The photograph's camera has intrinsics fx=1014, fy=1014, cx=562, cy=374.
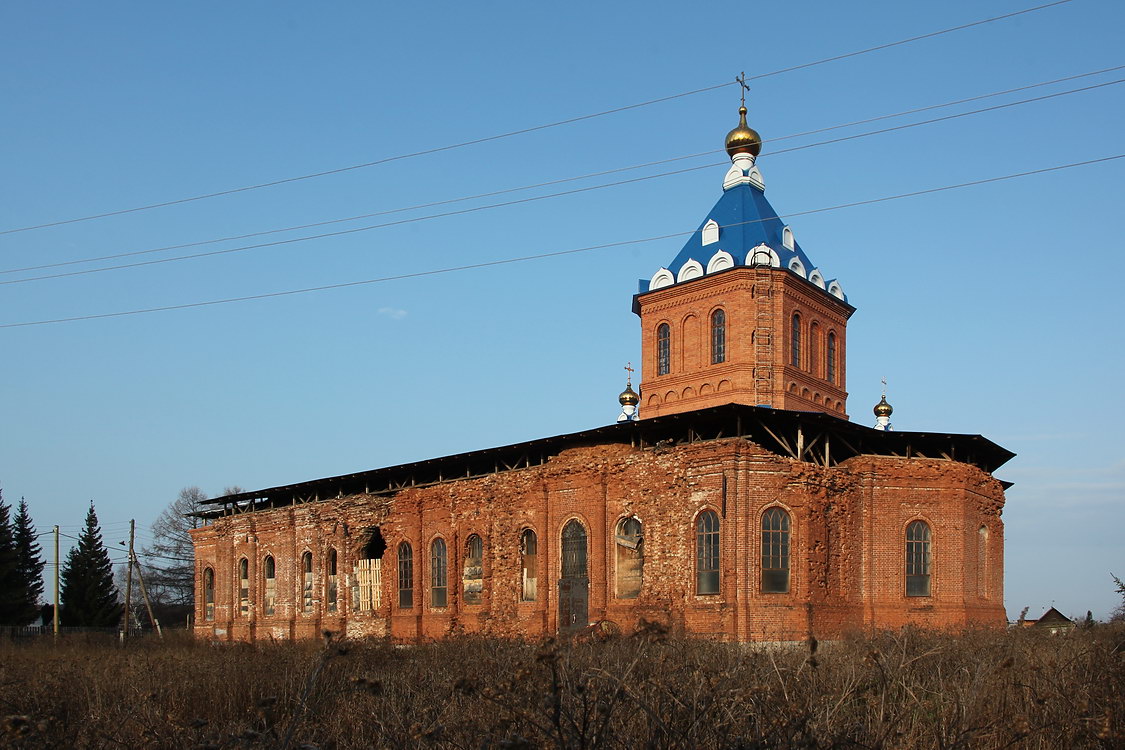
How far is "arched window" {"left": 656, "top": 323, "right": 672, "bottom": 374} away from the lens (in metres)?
35.6

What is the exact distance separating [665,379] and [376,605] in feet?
40.2

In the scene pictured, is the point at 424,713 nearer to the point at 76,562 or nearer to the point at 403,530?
the point at 403,530

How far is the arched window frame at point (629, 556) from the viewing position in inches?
997

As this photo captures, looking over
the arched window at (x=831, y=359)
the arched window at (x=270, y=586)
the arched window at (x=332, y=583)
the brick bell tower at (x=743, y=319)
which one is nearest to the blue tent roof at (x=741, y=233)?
the brick bell tower at (x=743, y=319)

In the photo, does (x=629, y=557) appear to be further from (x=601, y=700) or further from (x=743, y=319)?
(x=601, y=700)

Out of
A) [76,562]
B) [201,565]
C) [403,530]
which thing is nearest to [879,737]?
[403,530]

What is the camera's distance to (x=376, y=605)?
32.8 m

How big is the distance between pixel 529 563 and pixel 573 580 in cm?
205

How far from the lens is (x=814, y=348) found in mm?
35500

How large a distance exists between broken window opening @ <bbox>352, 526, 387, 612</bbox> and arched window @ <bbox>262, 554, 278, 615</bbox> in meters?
5.12

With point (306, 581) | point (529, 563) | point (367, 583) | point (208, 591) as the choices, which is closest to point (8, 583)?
point (208, 591)

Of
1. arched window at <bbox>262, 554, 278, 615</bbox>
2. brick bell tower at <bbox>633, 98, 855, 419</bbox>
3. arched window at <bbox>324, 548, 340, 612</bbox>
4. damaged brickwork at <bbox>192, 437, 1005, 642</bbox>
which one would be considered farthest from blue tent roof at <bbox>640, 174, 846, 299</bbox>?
arched window at <bbox>262, 554, 278, 615</bbox>

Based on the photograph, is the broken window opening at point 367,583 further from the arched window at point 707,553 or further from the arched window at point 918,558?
the arched window at point 918,558

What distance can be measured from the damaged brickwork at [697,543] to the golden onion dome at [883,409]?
31.5ft
